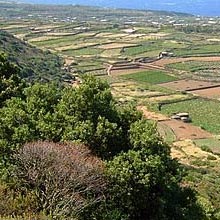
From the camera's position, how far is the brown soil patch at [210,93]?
59350 millimetres

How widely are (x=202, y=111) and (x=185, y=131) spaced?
8580 millimetres

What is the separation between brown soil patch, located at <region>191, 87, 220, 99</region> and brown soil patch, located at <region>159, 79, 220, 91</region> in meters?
1.47

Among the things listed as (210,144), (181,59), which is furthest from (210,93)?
(181,59)

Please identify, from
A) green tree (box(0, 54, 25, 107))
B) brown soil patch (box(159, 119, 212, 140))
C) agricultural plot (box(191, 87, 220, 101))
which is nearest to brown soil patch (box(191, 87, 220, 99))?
agricultural plot (box(191, 87, 220, 101))

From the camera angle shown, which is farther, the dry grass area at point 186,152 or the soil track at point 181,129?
the soil track at point 181,129

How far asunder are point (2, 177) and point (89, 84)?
4.61 m

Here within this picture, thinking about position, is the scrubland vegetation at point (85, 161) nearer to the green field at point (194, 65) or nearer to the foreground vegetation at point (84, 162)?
the foreground vegetation at point (84, 162)

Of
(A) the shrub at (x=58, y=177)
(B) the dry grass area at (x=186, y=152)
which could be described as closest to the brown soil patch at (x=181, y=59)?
(B) the dry grass area at (x=186, y=152)

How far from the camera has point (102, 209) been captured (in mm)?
15133

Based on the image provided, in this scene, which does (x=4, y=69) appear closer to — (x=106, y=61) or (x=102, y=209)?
(x=102, y=209)

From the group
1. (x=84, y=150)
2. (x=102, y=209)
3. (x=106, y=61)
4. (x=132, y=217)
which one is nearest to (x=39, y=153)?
(x=84, y=150)

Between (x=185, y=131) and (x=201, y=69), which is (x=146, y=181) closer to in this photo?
(x=185, y=131)

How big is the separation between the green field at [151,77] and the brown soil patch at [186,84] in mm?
1665

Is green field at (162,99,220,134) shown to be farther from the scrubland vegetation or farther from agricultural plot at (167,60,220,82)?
the scrubland vegetation
